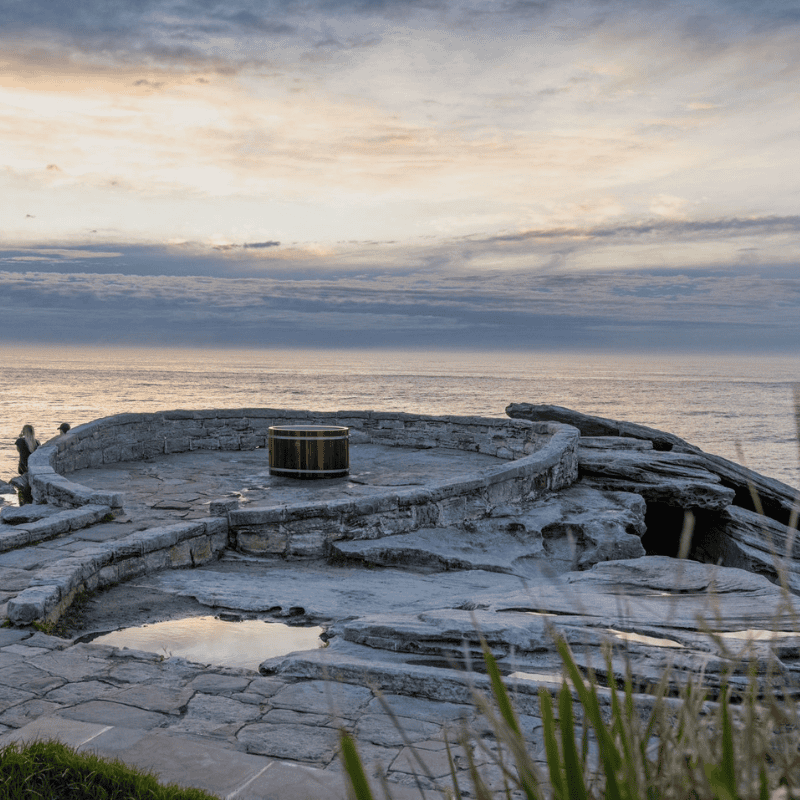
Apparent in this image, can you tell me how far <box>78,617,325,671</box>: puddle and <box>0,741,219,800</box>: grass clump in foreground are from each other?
188cm

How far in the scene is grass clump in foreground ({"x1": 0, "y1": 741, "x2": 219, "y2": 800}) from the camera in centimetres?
314

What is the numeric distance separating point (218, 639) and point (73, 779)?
8.34 feet

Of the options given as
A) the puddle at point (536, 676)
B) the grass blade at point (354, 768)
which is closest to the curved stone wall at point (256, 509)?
the puddle at point (536, 676)

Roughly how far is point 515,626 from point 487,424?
409 inches

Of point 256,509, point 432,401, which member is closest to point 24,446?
point 256,509

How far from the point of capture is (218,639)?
5.80 meters

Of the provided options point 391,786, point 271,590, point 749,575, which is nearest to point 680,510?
point 749,575

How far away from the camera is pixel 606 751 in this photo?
1419 millimetres

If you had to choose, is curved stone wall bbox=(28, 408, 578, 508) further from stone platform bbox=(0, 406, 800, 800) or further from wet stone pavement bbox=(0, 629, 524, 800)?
wet stone pavement bbox=(0, 629, 524, 800)

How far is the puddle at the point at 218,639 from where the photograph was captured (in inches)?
213

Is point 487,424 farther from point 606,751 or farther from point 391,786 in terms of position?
point 606,751

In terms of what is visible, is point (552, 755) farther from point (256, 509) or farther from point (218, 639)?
point (256, 509)

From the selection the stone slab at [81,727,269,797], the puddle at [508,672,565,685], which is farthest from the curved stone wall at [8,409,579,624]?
the puddle at [508,672,565,685]

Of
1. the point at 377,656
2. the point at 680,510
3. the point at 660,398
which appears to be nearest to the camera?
the point at 377,656
